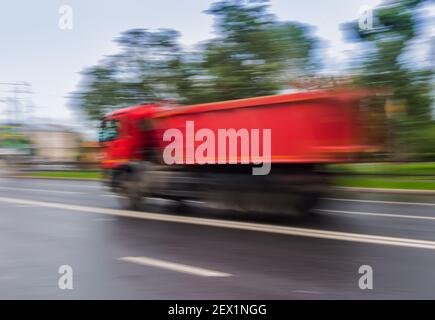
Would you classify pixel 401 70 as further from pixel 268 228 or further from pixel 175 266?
pixel 175 266

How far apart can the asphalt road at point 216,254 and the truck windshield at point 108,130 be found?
2509 mm

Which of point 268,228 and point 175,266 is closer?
point 175,266

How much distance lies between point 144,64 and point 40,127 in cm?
4613

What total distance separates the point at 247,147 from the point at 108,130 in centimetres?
438

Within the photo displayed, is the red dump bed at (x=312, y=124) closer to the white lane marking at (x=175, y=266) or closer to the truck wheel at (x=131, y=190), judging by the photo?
the truck wheel at (x=131, y=190)

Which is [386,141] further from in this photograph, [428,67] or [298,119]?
[428,67]

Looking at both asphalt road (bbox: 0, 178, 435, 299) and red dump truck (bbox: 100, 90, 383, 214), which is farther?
red dump truck (bbox: 100, 90, 383, 214)

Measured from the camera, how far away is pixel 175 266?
7.00 meters

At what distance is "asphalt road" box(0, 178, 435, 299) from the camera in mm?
5855

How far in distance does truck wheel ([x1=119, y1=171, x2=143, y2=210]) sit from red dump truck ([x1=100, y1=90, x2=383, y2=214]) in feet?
0.08

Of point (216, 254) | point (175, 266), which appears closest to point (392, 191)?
point (216, 254)

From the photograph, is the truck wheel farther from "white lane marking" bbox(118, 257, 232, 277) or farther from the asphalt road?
"white lane marking" bbox(118, 257, 232, 277)

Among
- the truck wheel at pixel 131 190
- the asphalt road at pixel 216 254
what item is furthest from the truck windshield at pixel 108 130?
the asphalt road at pixel 216 254

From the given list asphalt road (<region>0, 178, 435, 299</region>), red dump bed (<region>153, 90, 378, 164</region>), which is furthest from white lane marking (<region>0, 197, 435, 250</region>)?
red dump bed (<region>153, 90, 378, 164</region>)
